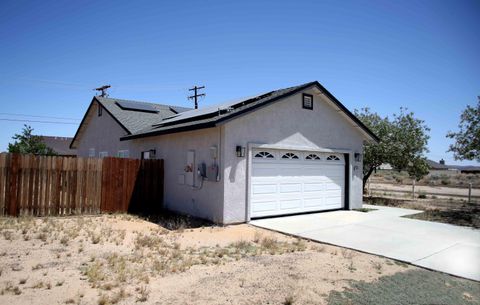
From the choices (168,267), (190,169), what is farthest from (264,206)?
(168,267)

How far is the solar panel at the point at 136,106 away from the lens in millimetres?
19528

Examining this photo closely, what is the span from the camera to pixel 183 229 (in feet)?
31.2

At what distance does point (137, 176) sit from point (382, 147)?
13406mm

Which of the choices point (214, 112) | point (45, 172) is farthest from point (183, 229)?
point (45, 172)

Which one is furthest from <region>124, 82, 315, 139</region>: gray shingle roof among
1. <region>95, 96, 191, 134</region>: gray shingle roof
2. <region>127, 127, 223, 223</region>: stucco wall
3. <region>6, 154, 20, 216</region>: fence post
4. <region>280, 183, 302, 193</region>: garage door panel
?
<region>6, 154, 20, 216</region>: fence post

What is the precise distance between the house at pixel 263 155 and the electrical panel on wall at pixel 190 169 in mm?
36

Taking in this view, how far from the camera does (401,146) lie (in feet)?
60.2

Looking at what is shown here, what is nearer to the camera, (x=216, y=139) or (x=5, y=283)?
(x=5, y=283)

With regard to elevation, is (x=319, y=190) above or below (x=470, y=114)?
below

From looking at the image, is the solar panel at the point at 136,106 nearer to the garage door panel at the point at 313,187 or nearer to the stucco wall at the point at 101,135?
the stucco wall at the point at 101,135

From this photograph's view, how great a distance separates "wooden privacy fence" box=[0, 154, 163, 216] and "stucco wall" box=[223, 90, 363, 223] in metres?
4.55

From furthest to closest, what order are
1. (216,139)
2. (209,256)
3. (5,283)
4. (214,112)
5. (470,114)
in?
1. (470,114)
2. (214,112)
3. (216,139)
4. (209,256)
5. (5,283)

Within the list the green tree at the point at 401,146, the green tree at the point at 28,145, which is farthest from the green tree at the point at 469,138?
the green tree at the point at 28,145

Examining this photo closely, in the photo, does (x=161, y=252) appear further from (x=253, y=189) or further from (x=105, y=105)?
(x=105, y=105)
